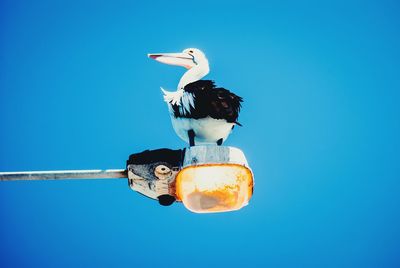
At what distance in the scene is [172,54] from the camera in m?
6.85

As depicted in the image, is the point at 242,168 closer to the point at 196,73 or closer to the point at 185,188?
the point at 185,188

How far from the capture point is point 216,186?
292 cm

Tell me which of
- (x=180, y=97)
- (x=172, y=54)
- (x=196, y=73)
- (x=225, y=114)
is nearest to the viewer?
(x=225, y=114)

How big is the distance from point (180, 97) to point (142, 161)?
1750 millimetres

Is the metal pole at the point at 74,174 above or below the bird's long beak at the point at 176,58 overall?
below

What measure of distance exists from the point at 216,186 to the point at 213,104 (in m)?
1.61

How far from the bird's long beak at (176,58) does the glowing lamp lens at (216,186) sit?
385cm

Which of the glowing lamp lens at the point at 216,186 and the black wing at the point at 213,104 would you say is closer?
the glowing lamp lens at the point at 216,186

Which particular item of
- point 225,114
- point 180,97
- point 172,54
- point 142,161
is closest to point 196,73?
point 172,54

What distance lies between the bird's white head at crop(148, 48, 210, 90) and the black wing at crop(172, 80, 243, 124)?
3.73ft

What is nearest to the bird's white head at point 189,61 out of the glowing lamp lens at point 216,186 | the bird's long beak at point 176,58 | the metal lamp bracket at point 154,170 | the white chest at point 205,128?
the bird's long beak at point 176,58

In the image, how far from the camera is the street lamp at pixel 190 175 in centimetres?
292

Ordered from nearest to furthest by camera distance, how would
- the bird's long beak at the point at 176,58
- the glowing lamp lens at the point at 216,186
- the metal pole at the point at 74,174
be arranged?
the glowing lamp lens at the point at 216,186 < the metal pole at the point at 74,174 < the bird's long beak at the point at 176,58

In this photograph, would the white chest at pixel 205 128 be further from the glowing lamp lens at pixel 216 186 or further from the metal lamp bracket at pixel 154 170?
the glowing lamp lens at pixel 216 186
